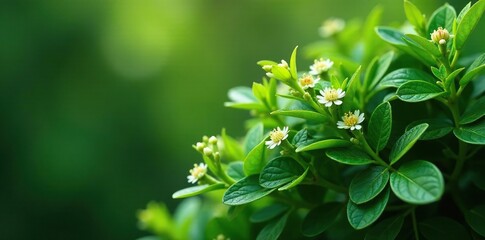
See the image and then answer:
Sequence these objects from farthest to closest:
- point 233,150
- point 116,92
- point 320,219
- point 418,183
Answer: point 116,92 < point 233,150 < point 320,219 < point 418,183

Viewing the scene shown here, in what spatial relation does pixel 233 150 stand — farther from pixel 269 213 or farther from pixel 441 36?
pixel 441 36

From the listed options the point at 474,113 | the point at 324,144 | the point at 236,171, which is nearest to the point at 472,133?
the point at 474,113

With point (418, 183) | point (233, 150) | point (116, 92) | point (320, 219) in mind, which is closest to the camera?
point (418, 183)

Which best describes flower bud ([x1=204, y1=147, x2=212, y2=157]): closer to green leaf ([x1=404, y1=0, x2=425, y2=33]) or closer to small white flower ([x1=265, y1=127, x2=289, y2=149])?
small white flower ([x1=265, y1=127, x2=289, y2=149])

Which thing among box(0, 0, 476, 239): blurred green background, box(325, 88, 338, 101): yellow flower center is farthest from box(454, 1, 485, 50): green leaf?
box(0, 0, 476, 239): blurred green background

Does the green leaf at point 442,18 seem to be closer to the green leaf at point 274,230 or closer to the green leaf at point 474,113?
the green leaf at point 474,113

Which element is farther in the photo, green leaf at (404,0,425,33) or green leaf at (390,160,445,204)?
green leaf at (404,0,425,33)
